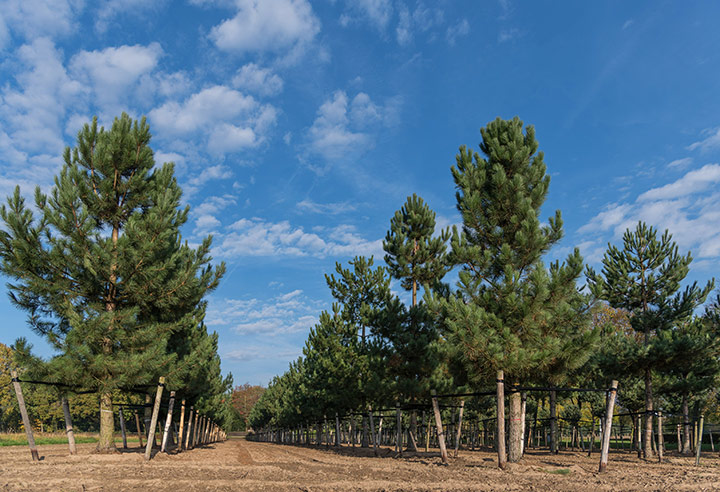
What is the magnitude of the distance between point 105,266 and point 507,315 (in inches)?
473

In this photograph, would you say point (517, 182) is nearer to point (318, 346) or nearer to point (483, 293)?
point (483, 293)

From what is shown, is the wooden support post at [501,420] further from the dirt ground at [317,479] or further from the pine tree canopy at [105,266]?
the pine tree canopy at [105,266]

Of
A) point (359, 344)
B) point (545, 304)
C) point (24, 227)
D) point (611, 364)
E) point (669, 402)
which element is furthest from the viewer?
point (669, 402)

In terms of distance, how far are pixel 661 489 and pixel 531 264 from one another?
6.92m

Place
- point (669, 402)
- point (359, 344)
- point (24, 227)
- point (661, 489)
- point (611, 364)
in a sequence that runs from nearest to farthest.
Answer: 1. point (661, 489)
2. point (24, 227)
3. point (611, 364)
4. point (359, 344)
5. point (669, 402)

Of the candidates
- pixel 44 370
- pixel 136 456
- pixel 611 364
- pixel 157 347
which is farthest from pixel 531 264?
pixel 44 370

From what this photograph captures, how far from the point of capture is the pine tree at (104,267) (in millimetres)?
13586

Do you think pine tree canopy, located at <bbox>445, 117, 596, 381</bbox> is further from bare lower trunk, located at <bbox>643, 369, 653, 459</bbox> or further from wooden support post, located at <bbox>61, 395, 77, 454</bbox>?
wooden support post, located at <bbox>61, 395, 77, 454</bbox>

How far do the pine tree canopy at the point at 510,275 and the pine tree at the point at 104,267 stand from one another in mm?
9352

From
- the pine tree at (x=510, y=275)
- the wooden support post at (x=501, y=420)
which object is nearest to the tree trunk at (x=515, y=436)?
the pine tree at (x=510, y=275)

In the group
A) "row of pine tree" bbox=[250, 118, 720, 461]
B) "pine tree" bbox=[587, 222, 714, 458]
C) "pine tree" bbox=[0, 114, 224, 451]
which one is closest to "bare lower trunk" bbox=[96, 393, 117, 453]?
"pine tree" bbox=[0, 114, 224, 451]

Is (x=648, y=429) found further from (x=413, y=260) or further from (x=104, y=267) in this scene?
(x=104, y=267)

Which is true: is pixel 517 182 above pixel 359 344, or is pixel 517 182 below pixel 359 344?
above

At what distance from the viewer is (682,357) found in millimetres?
18500
